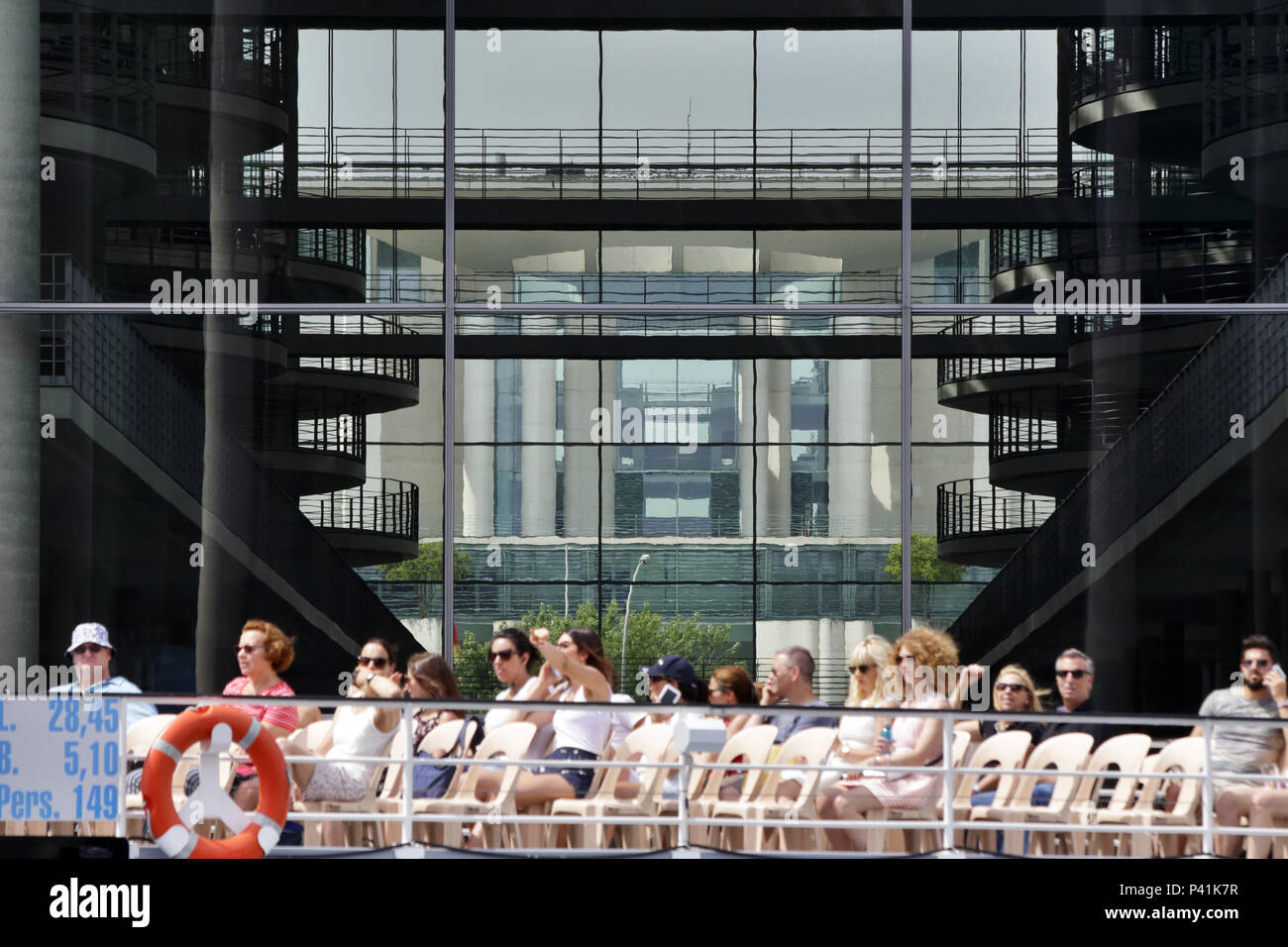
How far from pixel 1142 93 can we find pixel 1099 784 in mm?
6483

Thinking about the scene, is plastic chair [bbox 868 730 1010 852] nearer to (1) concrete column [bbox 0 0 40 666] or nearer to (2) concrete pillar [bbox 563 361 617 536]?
(2) concrete pillar [bbox 563 361 617 536]

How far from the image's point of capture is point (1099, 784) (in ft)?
25.3

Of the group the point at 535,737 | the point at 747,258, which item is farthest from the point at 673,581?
the point at 535,737

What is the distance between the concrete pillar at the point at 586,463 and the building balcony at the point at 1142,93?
3.90 meters

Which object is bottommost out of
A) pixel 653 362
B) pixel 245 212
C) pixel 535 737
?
pixel 535 737

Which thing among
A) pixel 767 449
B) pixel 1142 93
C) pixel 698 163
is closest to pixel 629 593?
pixel 767 449

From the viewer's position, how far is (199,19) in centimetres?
1265

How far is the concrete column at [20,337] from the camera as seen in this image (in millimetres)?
11898

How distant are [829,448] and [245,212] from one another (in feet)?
14.9

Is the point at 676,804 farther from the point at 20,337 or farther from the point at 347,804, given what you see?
the point at 20,337

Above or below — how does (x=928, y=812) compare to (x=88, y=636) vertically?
below

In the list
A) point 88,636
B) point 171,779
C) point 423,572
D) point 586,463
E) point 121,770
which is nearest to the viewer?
point 171,779

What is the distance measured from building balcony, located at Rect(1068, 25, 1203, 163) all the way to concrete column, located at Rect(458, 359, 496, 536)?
4626 millimetres
